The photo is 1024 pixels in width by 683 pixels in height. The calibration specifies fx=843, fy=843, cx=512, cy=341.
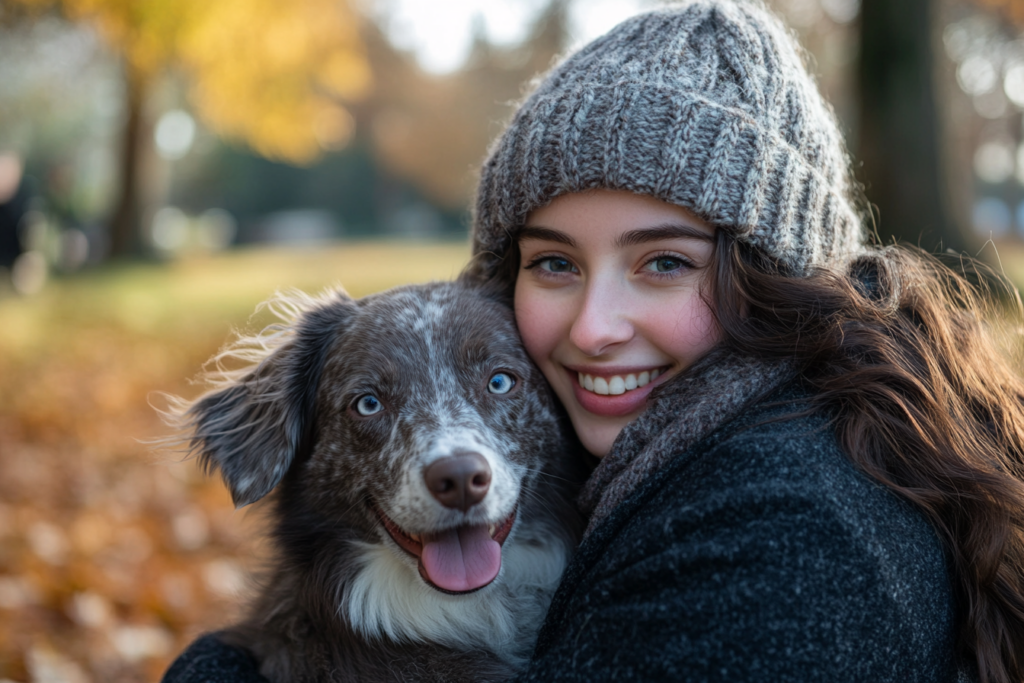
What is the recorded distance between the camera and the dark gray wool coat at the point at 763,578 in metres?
1.71

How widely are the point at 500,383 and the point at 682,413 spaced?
0.91 meters

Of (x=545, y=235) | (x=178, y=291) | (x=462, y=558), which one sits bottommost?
(x=178, y=291)

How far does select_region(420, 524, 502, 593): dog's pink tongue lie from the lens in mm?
2566

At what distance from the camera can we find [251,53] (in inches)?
662

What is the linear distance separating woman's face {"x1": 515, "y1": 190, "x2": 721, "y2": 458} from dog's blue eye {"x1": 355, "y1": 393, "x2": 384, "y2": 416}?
2.37 feet

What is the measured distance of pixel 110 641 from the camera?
467 cm

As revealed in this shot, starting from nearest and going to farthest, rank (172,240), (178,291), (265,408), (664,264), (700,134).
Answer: (700,134) → (664,264) → (265,408) → (178,291) → (172,240)

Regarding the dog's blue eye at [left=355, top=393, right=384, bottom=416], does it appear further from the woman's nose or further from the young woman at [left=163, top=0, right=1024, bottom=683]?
the woman's nose

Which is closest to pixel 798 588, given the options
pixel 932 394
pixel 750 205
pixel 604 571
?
pixel 604 571

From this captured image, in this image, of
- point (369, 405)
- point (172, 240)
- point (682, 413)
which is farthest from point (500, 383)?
point (172, 240)

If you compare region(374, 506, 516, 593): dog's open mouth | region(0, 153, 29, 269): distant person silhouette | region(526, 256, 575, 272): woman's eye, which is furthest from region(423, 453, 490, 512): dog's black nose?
region(0, 153, 29, 269): distant person silhouette

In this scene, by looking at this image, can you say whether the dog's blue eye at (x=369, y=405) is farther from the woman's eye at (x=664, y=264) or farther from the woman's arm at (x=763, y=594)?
the woman's arm at (x=763, y=594)

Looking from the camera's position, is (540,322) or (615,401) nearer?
(615,401)

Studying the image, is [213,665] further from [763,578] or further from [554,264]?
[763,578]
